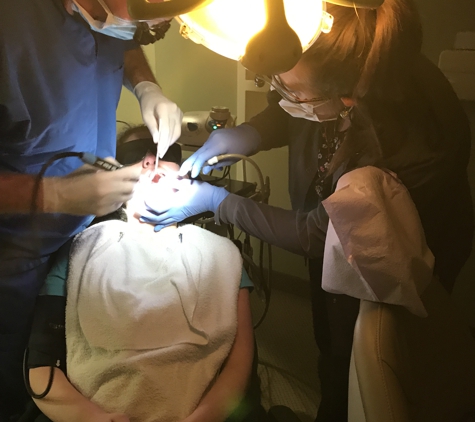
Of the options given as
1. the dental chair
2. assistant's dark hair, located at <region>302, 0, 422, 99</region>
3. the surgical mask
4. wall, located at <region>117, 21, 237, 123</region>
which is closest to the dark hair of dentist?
assistant's dark hair, located at <region>302, 0, 422, 99</region>

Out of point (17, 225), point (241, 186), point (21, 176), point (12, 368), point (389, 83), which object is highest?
point (389, 83)

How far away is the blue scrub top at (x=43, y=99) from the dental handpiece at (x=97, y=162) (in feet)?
0.13

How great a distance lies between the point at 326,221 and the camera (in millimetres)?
1117

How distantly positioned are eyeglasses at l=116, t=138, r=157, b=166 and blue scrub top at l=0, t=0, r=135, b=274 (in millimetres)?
167

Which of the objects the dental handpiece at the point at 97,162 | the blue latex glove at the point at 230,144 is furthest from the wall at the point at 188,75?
the dental handpiece at the point at 97,162

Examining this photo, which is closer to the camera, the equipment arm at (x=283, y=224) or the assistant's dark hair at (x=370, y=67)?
the assistant's dark hair at (x=370, y=67)

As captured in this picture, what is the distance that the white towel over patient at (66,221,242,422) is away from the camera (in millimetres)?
1032

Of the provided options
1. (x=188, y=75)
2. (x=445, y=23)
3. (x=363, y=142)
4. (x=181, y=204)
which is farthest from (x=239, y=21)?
(x=188, y=75)

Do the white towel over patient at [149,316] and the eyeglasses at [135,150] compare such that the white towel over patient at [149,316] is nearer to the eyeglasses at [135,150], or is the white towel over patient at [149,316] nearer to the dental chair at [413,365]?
the eyeglasses at [135,150]

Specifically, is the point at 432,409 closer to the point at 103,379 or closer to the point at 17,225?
the point at 103,379

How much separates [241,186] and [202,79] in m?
0.82

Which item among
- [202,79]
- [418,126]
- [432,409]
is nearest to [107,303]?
[432,409]

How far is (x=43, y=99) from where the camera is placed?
1048 millimetres

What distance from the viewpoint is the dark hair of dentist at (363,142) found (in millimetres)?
931
